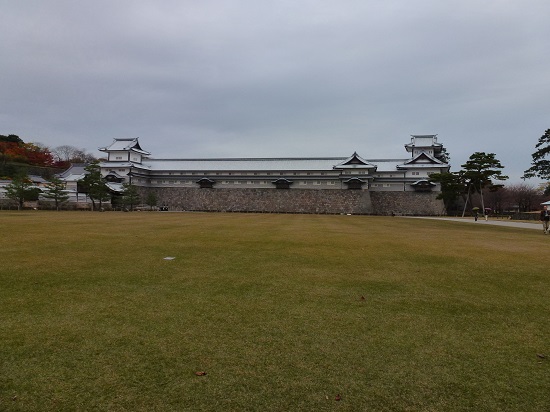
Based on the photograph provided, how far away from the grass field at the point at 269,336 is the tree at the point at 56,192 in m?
37.7

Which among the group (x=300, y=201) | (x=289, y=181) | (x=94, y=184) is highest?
(x=289, y=181)

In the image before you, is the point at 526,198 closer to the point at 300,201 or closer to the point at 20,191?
the point at 300,201

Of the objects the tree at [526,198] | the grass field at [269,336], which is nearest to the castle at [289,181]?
the tree at [526,198]

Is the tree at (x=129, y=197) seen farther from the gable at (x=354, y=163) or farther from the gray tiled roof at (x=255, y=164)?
the gable at (x=354, y=163)

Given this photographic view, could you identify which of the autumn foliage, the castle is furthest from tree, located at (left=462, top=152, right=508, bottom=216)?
the autumn foliage

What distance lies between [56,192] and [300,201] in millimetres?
32019

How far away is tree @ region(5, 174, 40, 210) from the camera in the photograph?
38281mm

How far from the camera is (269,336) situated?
4023 mm

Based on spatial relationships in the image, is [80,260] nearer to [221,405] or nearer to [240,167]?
[221,405]

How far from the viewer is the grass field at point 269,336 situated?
2.90 metres

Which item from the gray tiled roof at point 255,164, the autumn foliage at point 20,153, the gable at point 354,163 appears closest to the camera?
the gable at point 354,163

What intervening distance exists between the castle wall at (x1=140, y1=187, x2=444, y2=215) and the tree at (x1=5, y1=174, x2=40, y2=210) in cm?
1539

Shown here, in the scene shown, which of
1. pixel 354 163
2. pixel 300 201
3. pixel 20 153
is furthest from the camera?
pixel 20 153

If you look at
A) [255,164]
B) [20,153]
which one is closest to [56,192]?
[255,164]
